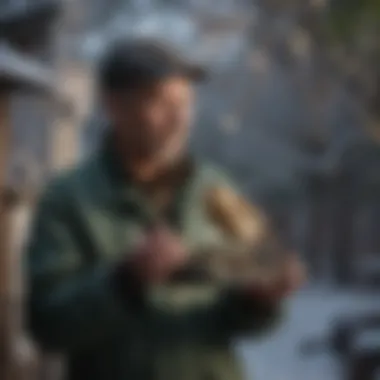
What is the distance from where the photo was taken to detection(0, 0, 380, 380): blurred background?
129 centimetres

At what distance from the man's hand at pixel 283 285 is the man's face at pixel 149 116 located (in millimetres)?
180

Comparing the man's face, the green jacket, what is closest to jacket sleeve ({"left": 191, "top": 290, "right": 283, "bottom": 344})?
the green jacket

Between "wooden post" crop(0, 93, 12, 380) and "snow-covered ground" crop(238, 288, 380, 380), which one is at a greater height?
"wooden post" crop(0, 93, 12, 380)

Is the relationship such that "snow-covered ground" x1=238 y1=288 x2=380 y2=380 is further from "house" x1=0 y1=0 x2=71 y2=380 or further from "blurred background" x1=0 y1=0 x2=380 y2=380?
"house" x1=0 y1=0 x2=71 y2=380

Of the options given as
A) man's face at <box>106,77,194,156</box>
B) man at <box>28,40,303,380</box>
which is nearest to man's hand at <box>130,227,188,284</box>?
man at <box>28,40,303,380</box>

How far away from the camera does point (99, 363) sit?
127cm

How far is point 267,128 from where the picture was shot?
131cm

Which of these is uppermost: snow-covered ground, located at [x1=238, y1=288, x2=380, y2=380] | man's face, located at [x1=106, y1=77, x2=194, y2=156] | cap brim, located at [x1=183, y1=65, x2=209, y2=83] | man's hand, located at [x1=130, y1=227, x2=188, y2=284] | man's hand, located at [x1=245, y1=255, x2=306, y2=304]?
cap brim, located at [x1=183, y1=65, x2=209, y2=83]

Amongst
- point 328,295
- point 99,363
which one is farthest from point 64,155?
point 328,295

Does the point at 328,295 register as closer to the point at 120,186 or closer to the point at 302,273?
the point at 302,273

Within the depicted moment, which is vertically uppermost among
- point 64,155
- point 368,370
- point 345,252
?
point 64,155

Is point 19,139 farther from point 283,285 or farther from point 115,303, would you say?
point 283,285

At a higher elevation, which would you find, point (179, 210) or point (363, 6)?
point (363, 6)

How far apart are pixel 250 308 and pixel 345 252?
140mm
